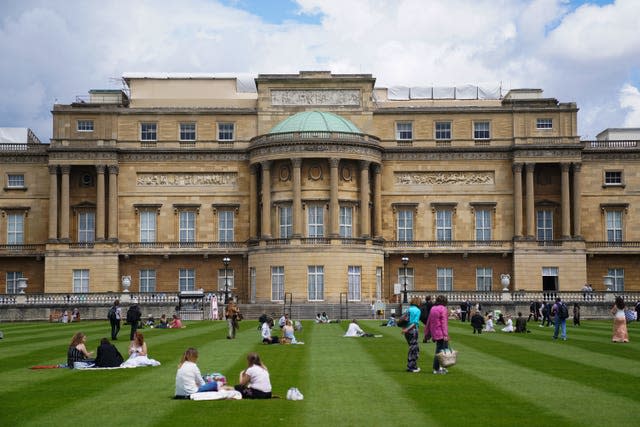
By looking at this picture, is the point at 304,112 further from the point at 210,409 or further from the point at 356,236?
the point at 210,409

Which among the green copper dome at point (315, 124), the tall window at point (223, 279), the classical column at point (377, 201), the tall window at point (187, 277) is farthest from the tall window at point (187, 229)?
the classical column at point (377, 201)

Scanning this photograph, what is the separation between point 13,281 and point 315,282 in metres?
26.2

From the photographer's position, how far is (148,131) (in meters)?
82.5

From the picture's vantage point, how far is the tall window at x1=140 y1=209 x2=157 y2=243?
8138 cm

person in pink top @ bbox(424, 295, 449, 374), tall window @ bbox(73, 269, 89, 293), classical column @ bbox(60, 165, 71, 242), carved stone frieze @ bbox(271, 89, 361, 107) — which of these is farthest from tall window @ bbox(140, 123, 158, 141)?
person in pink top @ bbox(424, 295, 449, 374)

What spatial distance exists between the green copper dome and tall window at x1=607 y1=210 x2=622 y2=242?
22499 mm

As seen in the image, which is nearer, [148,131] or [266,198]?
[266,198]

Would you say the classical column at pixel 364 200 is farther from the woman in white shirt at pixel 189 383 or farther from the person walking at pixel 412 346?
the woman in white shirt at pixel 189 383

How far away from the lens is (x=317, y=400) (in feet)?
69.6

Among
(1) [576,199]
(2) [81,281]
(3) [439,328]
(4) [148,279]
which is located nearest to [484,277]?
(1) [576,199]

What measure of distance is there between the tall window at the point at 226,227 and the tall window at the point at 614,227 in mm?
31255

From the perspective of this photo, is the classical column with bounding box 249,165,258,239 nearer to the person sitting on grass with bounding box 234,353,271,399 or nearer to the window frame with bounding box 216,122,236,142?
the window frame with bounding box 216,122,236,142

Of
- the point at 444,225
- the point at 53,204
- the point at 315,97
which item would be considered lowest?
the point at 444,225

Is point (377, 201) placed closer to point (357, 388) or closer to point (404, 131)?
point (404, 131)
